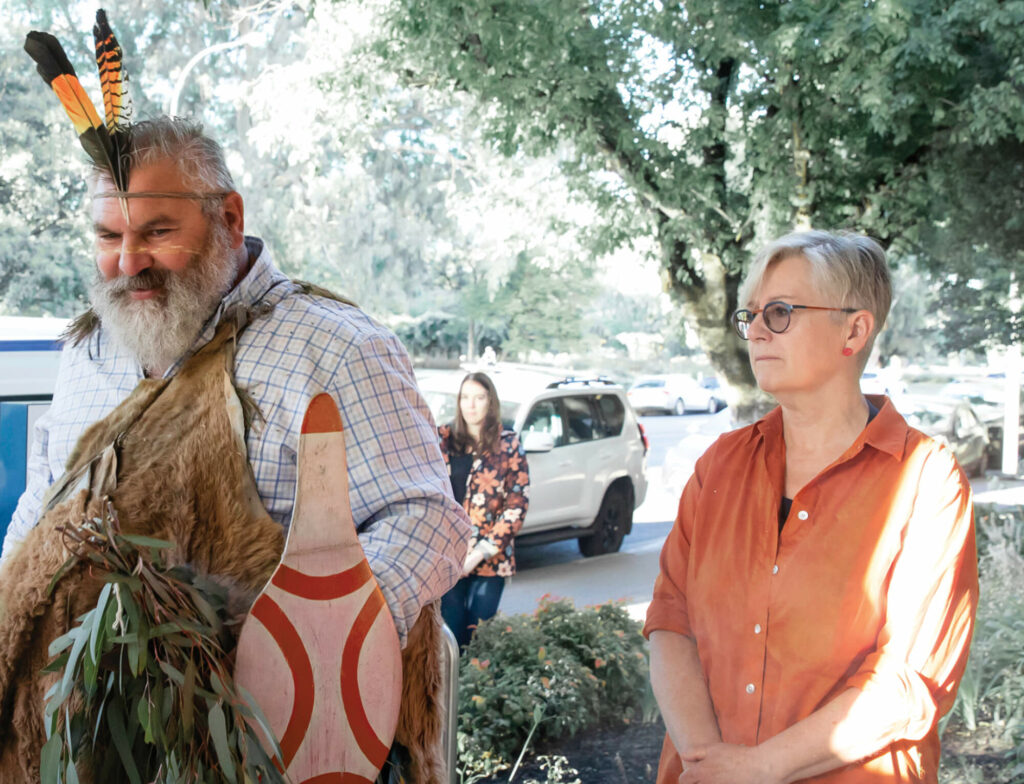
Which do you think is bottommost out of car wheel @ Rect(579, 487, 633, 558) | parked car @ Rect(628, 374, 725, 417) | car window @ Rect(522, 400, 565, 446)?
parked car @ Rect(628, 374, 725, 417)

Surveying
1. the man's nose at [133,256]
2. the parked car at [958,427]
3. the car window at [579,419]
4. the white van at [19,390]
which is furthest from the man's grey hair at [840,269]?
the parked car at [958,427]

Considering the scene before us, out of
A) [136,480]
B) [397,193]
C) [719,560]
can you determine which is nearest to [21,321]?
[136,480]

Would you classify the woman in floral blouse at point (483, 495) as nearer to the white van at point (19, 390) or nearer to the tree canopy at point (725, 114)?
the tree canopy at point (725, 114)

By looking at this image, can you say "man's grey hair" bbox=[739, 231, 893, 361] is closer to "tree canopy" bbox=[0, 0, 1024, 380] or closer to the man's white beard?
the man's white beard

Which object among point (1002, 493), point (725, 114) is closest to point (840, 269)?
point (725, 114)

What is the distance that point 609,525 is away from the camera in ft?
34.2

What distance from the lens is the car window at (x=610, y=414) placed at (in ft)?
33.8

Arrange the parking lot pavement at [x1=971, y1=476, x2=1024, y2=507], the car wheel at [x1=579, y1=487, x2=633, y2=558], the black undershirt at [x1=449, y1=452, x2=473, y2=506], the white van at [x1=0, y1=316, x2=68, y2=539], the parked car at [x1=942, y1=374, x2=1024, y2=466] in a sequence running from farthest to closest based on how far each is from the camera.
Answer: the parked car at [x1=942, y1=374, x2=1024, y2=466]
the car wheel at [x1=579, y1=487, x2=633, y2=558]
the parking lot pavement at [x1=971, y1=476, x2=1024, y2=507]
the black undershirt at [x1=449, y1=452, x2=473, y2=506]
the white van at [x1=0, y1=316, x2=68, y2=539]

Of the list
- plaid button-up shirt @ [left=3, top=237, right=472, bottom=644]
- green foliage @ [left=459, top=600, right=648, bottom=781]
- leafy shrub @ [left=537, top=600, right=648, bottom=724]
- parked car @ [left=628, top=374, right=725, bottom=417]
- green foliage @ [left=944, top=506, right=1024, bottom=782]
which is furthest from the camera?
parked car @ [left=628, top=374, right=725, bottom=417]

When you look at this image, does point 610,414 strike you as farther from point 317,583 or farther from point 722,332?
point 317,583

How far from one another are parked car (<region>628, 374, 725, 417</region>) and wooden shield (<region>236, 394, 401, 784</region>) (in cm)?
2653

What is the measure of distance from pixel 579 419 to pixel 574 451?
336mm

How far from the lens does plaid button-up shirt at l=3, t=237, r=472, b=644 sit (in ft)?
5.51

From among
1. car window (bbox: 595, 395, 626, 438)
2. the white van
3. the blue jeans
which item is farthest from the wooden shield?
car window (bbox: 595, 395, 626, 438)
